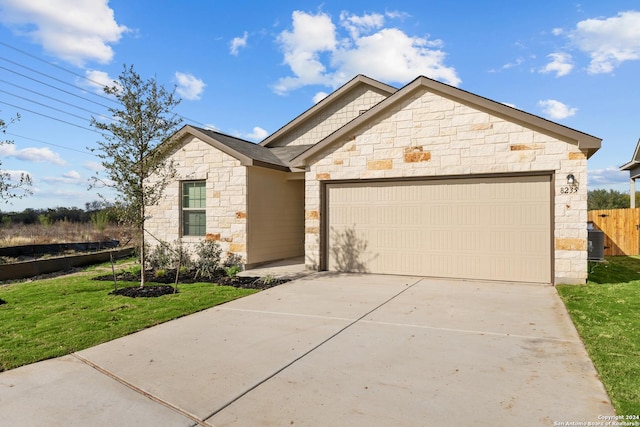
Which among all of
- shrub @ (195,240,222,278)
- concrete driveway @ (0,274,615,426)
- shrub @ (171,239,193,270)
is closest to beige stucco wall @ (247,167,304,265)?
shrub @ (195,240,222,278)

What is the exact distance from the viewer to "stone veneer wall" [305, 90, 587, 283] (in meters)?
8.88

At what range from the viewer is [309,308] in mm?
6992

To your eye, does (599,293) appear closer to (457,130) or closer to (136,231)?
(457,130)

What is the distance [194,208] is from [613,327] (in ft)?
35.9

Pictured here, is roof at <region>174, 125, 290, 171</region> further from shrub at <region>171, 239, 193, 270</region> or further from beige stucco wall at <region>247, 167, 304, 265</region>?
shrub at <region>171, 239, 193, 270</region>

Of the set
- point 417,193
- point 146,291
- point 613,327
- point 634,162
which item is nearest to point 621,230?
point 634,162

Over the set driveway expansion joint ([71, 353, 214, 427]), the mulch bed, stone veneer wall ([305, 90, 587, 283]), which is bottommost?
the mulch bed

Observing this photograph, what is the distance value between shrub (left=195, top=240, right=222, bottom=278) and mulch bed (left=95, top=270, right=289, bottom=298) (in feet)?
0.74

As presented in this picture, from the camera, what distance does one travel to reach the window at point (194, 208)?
40.9ft

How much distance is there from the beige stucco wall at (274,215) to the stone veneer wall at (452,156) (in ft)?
5.86

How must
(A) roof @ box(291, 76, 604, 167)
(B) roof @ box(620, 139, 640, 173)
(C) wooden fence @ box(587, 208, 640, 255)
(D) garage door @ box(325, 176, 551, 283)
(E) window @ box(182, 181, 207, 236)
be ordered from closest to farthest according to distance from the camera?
(A) roof @ box(291, 76, 604, 167) → (D) garage door @ box(325, 176, 551, 283) → (E) window @ box(182, 181, 207, 236) → (C) wooden fence @ box(587, 208, 640, 255) → (B) roof @ box(620, 139, 640, 173)

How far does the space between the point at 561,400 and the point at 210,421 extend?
3.04 m

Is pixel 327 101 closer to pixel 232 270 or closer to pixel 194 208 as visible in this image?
pixel 194 208

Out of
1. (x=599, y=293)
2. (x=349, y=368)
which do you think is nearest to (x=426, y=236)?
(x=599, y=293)
